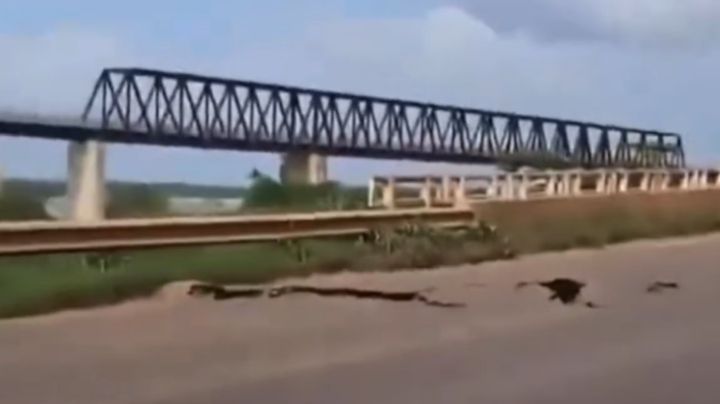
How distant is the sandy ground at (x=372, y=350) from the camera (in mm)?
10906

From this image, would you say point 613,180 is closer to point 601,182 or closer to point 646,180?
point 601,182

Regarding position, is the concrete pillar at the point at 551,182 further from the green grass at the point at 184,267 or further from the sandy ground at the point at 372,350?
the sandy ground at the point at 372,350

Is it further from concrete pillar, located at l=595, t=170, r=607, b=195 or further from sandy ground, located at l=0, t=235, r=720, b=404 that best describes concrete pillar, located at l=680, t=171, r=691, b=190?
sandy ground, located at l=0, t=235, r=720, b=404

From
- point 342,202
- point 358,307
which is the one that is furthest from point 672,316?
point 342,202

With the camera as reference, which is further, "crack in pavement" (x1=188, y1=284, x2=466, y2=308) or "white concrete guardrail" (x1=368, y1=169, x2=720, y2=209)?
"white concrete guardrail" (x1=368, y1=169, x2=720, y2=209)

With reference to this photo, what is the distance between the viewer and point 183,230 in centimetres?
1788

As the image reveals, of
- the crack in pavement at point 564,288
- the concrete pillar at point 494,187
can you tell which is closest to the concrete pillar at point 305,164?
the concrete pillar at point 494,187

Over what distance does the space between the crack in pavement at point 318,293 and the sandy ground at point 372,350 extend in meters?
0.22

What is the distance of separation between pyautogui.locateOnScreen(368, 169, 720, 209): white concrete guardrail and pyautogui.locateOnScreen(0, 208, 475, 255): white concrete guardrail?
4.76m

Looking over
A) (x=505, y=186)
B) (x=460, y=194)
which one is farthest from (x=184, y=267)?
(x=505, y=186)

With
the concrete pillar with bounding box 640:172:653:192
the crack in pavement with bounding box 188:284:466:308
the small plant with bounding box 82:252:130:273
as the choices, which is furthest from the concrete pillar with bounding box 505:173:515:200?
the small plant with bounding box 82:252:130:273

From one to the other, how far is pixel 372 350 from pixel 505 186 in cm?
1953

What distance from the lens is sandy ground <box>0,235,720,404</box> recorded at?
1091 centimetres

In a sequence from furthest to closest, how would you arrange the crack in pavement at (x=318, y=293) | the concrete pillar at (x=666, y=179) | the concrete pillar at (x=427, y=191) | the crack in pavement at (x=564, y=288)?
the concrete pillar at (x=666, y=179)
the concrete pillar at (x=427, y=191)
the crack in pavement at (x=564, y=288)
the crack in pavement at (x=318, y=293)
